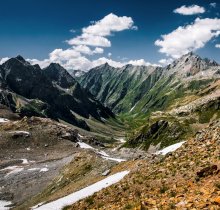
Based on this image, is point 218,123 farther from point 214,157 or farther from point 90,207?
point 90,207

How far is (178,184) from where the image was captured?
28312 mm

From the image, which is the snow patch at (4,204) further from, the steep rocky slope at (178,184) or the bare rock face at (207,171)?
the bare rock face at (207,171)

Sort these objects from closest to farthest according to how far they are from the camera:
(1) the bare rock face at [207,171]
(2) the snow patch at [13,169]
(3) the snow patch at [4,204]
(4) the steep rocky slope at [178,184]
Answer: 1. (4) the steep rocky slope at [178,184]
2. (1) the bare rock face at [207,171]
3. (3) the snow patch at [4,204]
4. (2) the snow patch at [13,169]

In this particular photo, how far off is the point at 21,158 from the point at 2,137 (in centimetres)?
2457

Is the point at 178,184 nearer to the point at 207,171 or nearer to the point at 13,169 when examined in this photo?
the point at 207,171

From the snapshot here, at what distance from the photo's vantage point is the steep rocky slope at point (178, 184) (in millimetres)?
23953

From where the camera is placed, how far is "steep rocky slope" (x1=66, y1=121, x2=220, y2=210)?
24.0 metres

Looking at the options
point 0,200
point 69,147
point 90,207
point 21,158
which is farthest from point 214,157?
point 69,147

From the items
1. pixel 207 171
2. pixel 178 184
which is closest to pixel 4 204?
pixel 178 184

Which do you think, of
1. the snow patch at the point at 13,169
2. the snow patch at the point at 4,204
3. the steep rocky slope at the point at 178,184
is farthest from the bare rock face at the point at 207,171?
the snow patch at the point at 13,169

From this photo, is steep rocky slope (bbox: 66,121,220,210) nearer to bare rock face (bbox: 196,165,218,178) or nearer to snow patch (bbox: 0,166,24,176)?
bare rock face (bbox: 196,165,218,178)

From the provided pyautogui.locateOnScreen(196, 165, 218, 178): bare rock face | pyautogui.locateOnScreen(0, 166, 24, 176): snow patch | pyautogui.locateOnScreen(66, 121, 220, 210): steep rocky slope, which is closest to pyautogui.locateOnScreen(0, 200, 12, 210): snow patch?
pyautogui.locateOnScreen(0, 166, 24, 176): snow patch

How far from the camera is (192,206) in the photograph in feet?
72.8

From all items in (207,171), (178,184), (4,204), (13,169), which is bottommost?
(4,204)
